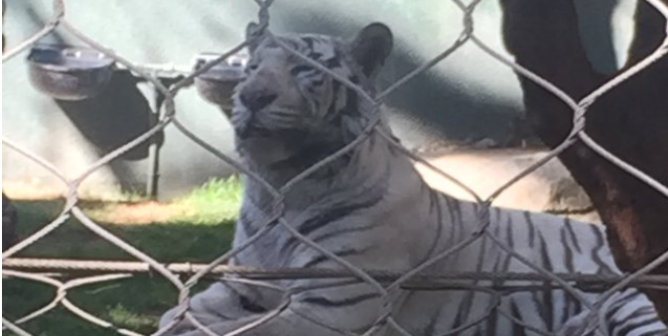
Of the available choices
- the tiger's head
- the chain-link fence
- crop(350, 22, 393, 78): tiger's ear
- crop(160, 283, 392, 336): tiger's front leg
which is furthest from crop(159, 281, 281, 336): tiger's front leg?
the chain-link fence

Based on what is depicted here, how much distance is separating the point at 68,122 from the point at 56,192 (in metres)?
0.08

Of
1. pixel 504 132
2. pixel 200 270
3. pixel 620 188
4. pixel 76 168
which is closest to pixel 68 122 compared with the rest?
pixel 76 168

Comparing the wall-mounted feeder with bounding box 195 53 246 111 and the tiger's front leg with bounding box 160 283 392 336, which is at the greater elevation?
the wall-mounted feeder with bounding box 195 53 246 111

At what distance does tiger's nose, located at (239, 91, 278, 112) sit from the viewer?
1.25 metres

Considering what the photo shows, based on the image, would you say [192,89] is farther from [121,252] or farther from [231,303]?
[231,303]

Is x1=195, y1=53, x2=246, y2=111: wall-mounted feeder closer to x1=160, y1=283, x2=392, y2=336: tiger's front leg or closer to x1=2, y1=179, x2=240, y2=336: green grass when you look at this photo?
x1=2, y1=179, x2=240, y2=336: green grass

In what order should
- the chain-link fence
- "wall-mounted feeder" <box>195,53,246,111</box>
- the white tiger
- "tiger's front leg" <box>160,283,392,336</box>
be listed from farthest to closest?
"wall-mounted feeder" <box>195,53,246,111</box>
the white tiger
"tiger's front leg" <box>160,283,392,336</box>
the chain-link fence

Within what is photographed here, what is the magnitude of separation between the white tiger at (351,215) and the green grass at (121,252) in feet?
0.26

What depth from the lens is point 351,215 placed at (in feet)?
4.29

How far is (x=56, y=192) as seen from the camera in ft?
4.99

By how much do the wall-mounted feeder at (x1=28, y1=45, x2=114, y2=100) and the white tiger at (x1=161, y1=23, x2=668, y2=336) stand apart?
0.21m

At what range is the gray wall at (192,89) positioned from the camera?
147 centimetres

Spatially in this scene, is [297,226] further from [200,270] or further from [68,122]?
[200,270]

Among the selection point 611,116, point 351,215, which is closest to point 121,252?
point 351,215
